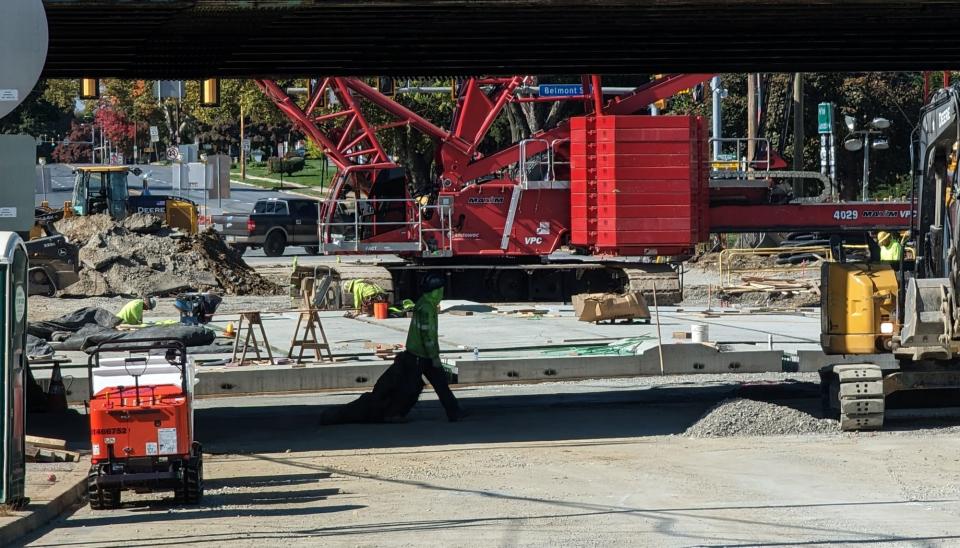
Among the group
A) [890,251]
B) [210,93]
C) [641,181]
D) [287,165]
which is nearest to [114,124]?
[287,165]

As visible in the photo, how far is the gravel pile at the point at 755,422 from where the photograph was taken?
14008mm

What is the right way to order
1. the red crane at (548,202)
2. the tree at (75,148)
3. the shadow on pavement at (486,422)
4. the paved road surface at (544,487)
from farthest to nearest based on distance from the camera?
1. the tree at (75,148)
2. the red crane at (548,202)
3. the shadow on pavement at (486,422)
4. the paved road surface at (544,487)

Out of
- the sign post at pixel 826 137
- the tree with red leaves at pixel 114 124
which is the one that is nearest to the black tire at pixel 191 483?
the sign post at pixel 826 137

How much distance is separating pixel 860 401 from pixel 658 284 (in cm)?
1575

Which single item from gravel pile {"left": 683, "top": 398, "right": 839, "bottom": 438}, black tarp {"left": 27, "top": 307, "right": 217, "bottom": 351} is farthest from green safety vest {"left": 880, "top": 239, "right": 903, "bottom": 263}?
gravel pile {"left": 683, "top": 398, "right": 839, "bottom": 438}

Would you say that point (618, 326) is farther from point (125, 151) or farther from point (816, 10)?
point (125, 151)

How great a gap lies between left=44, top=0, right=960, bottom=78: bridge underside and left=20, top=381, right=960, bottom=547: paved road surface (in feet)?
13.4

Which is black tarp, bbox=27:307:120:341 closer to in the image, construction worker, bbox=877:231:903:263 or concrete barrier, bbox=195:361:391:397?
concrete barrier, bbox=195:361:391:397

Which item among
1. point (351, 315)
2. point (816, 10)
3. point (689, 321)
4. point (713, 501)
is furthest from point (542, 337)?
point (713, 501)

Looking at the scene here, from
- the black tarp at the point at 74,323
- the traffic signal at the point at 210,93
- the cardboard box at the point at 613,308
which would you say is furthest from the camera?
the cardboard box at the point at 613,308

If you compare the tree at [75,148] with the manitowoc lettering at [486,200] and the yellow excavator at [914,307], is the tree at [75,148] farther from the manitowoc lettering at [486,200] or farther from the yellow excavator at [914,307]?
the yellow excavator at [914,307]

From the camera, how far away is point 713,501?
10.2 m

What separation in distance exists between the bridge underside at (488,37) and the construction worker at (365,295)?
10.8 metres

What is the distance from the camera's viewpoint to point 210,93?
2081 centimetres
